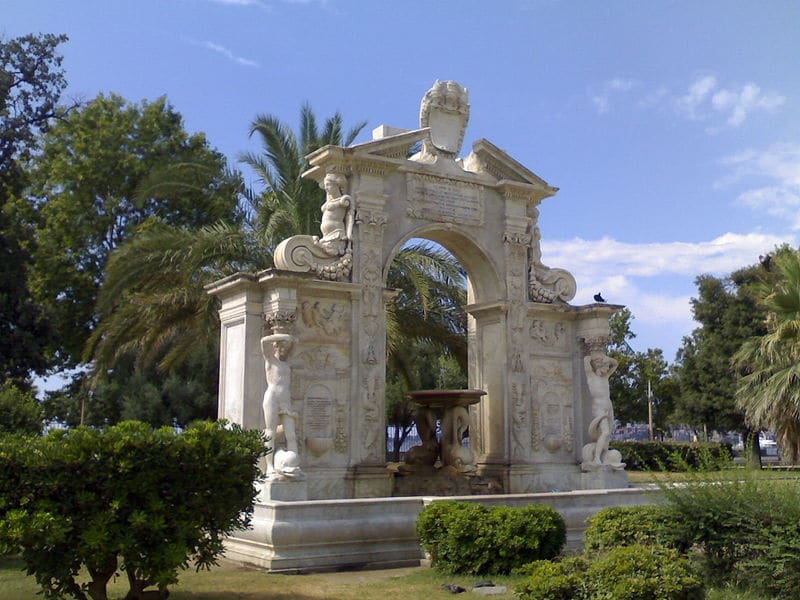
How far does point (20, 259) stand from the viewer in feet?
73.4

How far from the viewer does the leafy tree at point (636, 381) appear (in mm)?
45562

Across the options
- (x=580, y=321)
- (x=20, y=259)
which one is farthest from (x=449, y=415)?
(x=20, y=259)

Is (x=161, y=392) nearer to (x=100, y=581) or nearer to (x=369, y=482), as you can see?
(x=369, y=482)

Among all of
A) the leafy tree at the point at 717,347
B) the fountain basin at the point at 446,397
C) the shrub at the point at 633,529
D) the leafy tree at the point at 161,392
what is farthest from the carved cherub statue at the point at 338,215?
the leafy tree at the point at 717,347

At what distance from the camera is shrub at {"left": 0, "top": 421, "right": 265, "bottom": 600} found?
23.1 feet

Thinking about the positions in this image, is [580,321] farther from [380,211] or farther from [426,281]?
[380,211]

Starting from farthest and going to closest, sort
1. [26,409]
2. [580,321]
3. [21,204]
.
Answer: [21,204] < [580,321] < [26,409]

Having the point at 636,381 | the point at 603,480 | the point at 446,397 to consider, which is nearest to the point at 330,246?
the point at 446,397

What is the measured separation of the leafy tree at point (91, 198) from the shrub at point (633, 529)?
71.5 feet

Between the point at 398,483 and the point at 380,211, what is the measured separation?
4.54 meters

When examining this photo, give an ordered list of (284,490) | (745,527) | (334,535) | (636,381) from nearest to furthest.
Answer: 1. (745,527)
2. (334,535)
3. (284,490)
4. (636,381)

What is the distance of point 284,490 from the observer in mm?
12031

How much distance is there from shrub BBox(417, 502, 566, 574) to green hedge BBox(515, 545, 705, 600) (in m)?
2.56

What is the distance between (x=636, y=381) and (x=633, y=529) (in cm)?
4075
